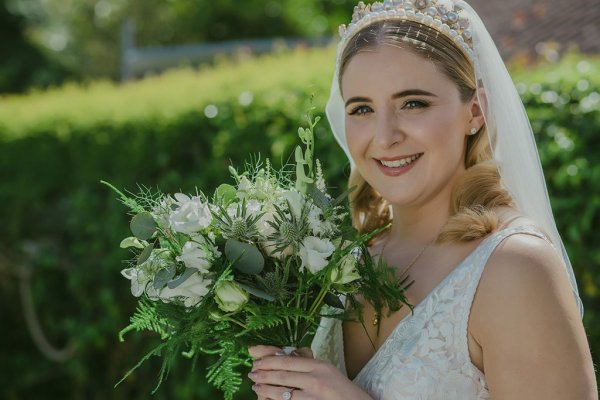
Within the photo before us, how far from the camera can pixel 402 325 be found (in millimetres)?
2566

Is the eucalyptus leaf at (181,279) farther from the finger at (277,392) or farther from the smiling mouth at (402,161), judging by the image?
the smiling mouth at (402,161)

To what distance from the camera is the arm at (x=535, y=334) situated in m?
2.16

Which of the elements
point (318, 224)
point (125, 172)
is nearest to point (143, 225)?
point (318, 224)

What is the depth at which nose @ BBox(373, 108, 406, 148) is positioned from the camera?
2562 millimetres

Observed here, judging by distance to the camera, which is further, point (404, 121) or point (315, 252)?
point (404, 121)

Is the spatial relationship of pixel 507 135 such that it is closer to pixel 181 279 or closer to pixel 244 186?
pixel 244 186

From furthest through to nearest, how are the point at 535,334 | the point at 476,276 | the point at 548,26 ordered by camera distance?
the point at 548,26 < the point at 476,276 < the point at 535,334

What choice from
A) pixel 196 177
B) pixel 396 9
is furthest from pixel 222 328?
pixel 196 177

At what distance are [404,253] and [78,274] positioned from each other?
4.01 metres

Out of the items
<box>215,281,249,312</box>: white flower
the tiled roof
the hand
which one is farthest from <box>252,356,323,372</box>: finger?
the tiled roof

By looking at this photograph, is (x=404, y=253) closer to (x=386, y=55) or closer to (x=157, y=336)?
(x=386, y=55)

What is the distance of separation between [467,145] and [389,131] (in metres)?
0.35

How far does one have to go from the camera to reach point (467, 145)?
2.76m

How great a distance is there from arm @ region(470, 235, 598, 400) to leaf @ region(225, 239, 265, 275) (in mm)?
659
